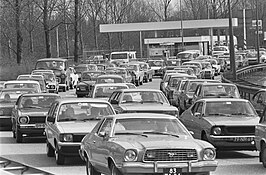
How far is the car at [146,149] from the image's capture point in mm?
11602

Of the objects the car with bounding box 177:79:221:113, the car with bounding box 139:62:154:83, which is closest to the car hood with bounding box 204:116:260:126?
the car with bounding box 177:79:221:113

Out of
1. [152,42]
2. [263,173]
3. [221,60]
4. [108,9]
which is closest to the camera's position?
[263,173]

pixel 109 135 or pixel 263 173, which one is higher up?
pixel 109 135

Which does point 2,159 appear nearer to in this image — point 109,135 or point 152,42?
point 109,135

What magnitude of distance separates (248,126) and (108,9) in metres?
107

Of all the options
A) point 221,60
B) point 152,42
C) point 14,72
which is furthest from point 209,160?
point 152,42

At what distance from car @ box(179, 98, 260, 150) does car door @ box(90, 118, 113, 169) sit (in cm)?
436

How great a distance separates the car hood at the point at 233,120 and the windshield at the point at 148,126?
4.19 m

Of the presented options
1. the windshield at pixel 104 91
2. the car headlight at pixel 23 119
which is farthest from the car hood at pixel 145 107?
the windshield at pixel 104 91

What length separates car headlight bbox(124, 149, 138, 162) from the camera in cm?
1161

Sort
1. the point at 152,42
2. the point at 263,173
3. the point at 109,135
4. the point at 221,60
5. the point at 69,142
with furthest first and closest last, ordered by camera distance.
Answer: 1. the point at 152,42
2. the point at 221,60
3. the point at 69,142
4. the point at 263,173
5. the point at 109,135

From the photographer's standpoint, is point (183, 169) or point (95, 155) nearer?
point (183, 169)

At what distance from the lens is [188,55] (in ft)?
256

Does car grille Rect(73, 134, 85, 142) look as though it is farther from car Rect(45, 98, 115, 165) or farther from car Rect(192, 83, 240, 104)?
car Rect(192, 83, 240, 104)
